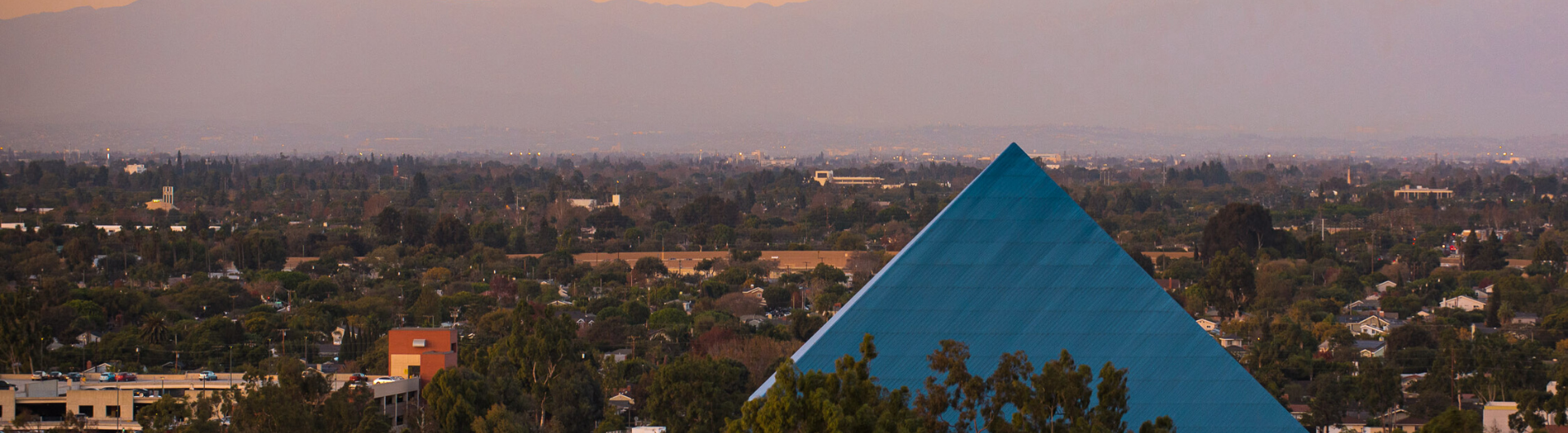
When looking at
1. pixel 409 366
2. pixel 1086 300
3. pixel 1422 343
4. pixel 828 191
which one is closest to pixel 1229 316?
pixel 1422 343

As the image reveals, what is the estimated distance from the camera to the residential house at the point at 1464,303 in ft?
224

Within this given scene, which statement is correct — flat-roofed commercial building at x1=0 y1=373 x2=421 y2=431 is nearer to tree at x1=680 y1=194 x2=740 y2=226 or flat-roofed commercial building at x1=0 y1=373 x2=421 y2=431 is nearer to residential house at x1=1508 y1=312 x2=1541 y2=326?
residential house at x1=1508 y1=312 x2=1541 y2=326

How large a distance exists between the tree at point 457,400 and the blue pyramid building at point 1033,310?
21.8 ft

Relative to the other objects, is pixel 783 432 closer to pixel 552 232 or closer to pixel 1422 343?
pixel 1422 343

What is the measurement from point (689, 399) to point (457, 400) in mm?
4763

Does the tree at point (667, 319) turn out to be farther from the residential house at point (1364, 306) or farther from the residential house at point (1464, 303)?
the residential house at point (1464, 303)

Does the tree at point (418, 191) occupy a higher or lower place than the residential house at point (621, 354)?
lower

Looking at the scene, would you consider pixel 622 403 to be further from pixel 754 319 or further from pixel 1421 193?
pixel 1421 193

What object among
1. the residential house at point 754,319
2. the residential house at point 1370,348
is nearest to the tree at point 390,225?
the residential house at point 754,319

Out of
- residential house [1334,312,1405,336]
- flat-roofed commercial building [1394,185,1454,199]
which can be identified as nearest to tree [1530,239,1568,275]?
residential house [1334,312,1405,336]

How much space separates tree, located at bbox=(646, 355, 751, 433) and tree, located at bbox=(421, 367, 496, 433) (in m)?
3.64

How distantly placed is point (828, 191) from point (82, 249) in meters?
102

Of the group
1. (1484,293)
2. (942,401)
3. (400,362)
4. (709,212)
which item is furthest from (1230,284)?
(709,212)

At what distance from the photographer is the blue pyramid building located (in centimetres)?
2438
